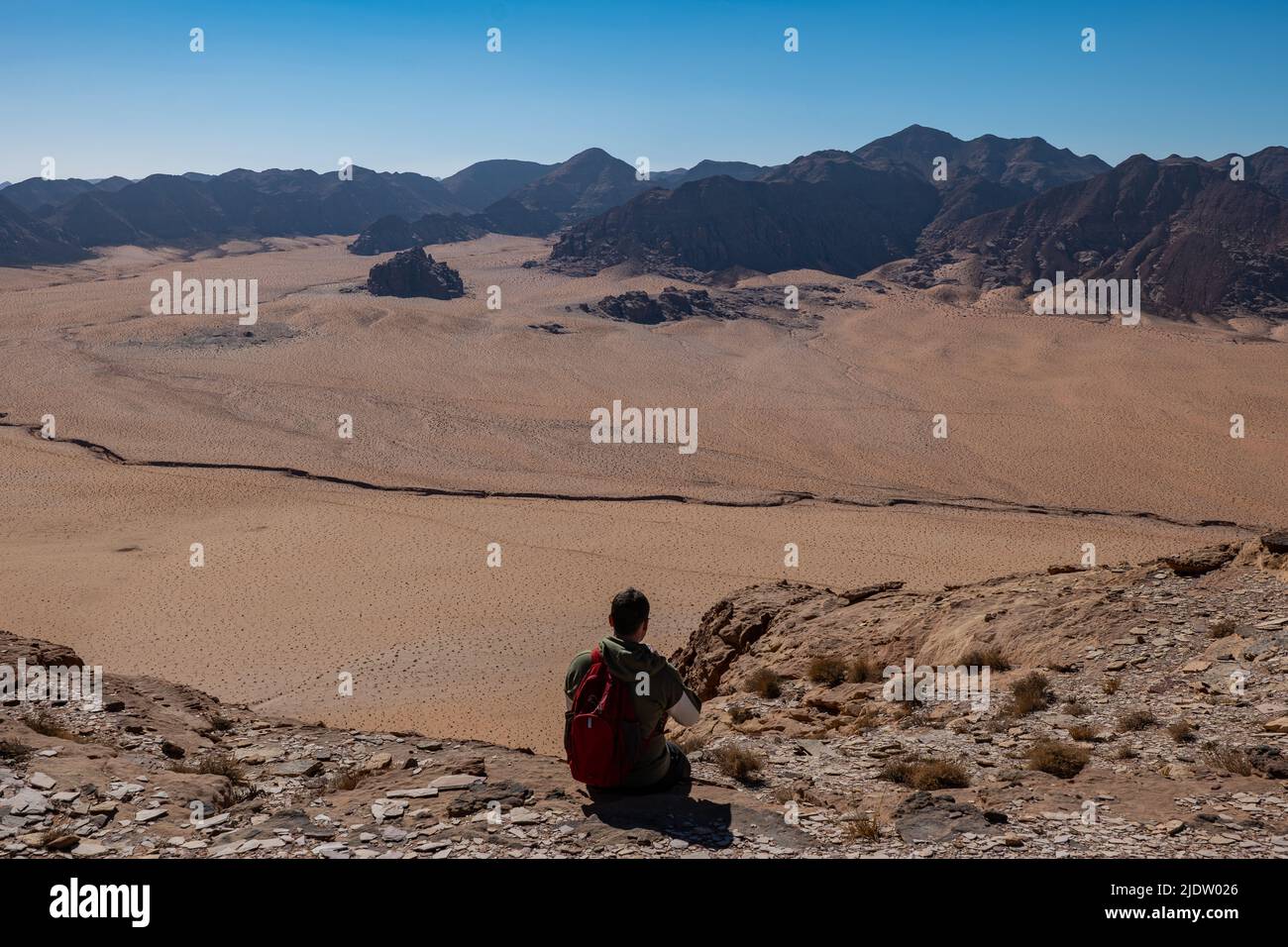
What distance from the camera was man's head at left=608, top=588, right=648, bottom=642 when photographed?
574 cm

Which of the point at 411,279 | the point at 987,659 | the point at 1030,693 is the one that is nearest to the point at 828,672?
the point at 987,659

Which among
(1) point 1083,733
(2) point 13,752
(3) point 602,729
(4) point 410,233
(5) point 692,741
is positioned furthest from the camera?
(4) point 410,233

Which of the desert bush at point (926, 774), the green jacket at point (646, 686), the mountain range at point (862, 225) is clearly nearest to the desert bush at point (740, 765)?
the desert bush at point (926, 774)

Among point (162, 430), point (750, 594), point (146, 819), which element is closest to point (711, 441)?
point (162, 430)

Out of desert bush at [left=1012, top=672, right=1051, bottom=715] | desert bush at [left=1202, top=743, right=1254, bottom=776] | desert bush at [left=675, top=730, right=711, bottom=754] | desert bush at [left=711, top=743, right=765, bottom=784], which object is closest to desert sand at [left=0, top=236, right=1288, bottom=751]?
desert bush at [left=675, top=730, right=711, bottom=754]

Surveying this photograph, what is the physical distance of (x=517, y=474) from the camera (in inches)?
1415

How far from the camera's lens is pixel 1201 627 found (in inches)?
361

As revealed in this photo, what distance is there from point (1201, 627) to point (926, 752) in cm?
368

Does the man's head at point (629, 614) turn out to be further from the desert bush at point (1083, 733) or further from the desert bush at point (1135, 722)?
the desert bush at point (1135, 722)

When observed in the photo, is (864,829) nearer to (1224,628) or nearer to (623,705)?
(623,705)

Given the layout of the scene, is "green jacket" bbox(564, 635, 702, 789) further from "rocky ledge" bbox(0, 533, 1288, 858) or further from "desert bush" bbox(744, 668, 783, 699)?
"desert bush" bbox(744, 668, 783, 699)

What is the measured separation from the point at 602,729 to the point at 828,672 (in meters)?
5.04

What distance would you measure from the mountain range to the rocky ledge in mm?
80075

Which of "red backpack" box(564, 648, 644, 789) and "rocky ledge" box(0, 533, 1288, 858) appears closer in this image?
"rocky ledge" box(0, 533, 1288, 858)
